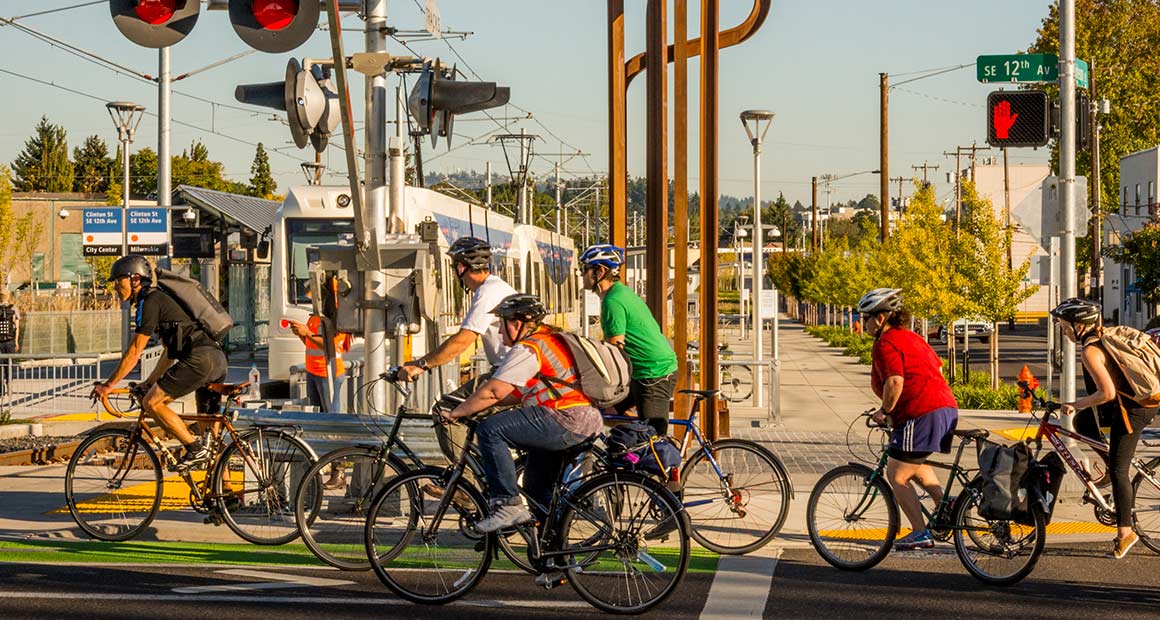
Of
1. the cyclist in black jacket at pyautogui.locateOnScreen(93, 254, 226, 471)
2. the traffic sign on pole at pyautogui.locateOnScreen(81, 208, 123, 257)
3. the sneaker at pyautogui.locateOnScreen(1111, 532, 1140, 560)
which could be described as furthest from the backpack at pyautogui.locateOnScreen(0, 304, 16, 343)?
the sneaker at pyautogui.locateOnScreen(1111, 532, 1140, 560)

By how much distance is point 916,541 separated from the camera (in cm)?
900

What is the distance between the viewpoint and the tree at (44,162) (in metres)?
98.8

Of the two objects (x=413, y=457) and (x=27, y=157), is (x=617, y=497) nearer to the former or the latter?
(x=413, y=457)

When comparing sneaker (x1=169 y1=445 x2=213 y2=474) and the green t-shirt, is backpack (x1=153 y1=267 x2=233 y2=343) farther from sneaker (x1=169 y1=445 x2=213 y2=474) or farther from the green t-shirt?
the green t-shirt

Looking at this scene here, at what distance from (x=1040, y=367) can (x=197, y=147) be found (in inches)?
3030

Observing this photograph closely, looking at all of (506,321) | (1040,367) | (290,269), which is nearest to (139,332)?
(506,321)

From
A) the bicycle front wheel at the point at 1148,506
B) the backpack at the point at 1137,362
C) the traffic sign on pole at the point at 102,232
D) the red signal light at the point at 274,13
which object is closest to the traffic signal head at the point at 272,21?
the red signal light at the point at 274,13

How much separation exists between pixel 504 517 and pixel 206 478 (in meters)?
2.67

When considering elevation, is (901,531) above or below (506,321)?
below

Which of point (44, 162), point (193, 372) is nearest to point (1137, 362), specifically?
point (193, 372)

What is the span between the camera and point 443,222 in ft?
80.2

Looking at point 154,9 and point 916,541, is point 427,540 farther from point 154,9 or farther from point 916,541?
point 154,9

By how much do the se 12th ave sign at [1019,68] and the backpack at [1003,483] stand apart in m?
5.54

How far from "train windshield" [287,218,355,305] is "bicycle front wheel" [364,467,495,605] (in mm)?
16074
